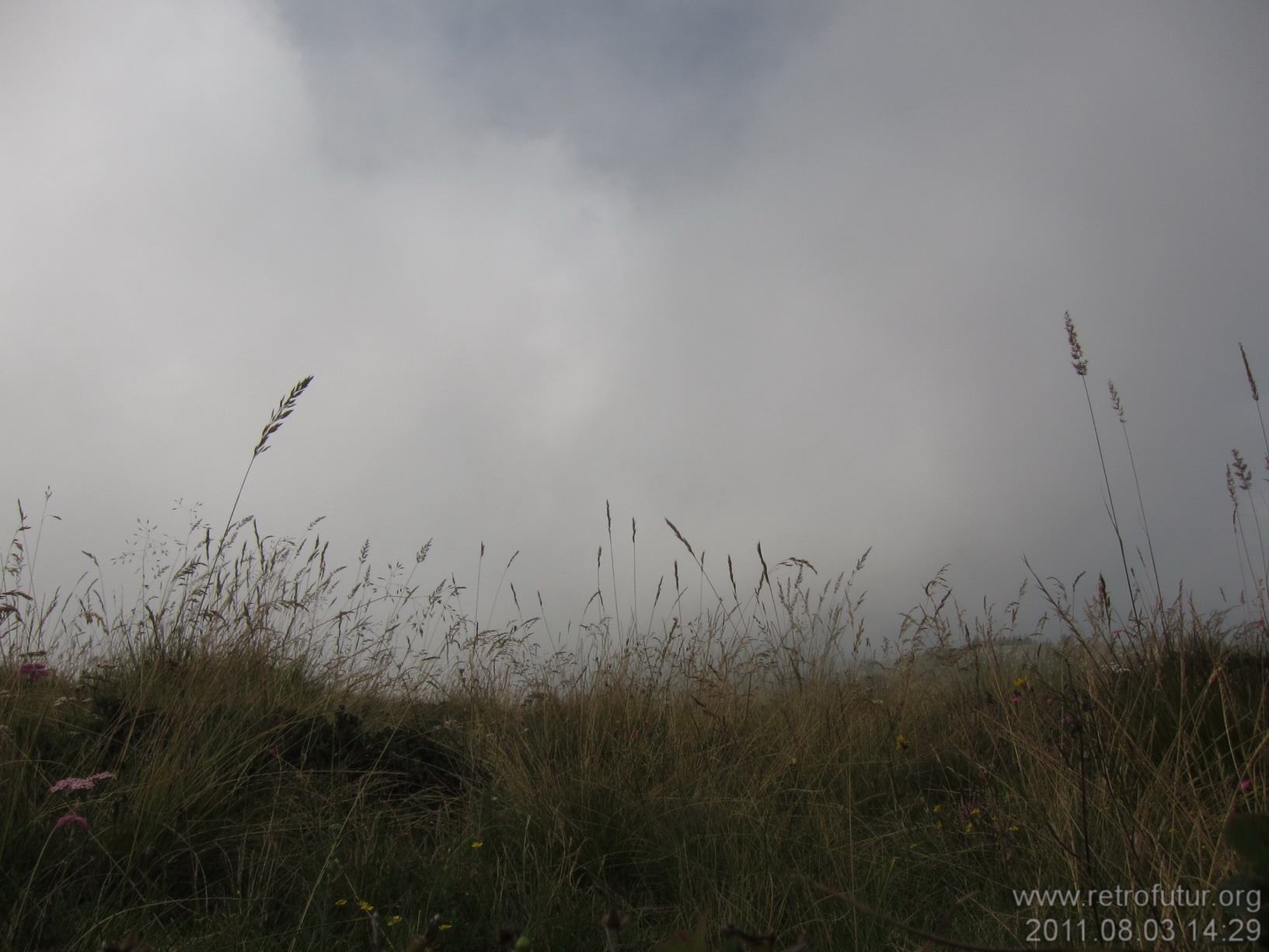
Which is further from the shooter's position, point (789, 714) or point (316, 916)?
point (789, 714)

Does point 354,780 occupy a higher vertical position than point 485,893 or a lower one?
higher

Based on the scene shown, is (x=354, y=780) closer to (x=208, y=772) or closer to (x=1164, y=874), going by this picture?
(x=208, y=772)

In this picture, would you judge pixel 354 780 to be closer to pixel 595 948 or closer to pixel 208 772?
pixel 208 772

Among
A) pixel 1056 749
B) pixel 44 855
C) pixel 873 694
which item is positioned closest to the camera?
pixel 44 855

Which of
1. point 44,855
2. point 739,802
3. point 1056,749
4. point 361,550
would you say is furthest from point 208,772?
point 1056,749

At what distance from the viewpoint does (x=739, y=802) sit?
2.58 m

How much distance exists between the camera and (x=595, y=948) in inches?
70.0

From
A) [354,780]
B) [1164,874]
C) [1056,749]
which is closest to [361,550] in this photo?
[354,780]

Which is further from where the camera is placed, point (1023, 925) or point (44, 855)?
point (44, 855)

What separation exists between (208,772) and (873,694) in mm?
3423

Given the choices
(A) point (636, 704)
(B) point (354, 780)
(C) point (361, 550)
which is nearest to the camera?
(B) point (354, 780)

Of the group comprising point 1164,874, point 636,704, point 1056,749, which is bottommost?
point 1164,874

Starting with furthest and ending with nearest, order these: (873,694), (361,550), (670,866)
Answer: (361,550)
(873,694)
(670,866)

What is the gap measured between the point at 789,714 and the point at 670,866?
1.53 meters
